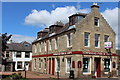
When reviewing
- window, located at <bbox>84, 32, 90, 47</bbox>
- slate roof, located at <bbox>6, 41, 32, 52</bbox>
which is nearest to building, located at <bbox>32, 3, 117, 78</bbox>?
window, located at <bbox>84, 32, 90, 47</bbox>

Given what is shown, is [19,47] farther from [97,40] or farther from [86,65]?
[86,65]

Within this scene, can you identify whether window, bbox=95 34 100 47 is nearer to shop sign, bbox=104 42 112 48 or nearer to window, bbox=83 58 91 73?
shop sign, bbox=104 42 112 48

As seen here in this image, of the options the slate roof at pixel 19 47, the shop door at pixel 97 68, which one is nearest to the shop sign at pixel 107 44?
the shop door at pixel 97 68

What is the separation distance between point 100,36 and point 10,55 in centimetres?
2556

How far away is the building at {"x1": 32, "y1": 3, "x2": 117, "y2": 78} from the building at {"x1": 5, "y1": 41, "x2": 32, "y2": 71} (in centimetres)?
1698

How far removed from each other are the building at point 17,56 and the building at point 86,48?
55.7ft

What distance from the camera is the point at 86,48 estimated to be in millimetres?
24312

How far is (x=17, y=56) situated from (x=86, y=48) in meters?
25.2

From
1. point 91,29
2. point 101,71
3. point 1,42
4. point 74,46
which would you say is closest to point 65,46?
point 74,46

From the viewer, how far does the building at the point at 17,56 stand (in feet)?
143

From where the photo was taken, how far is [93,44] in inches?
990

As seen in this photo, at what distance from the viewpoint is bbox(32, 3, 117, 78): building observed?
78.3 ft

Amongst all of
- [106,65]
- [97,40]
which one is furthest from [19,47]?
[106,65]

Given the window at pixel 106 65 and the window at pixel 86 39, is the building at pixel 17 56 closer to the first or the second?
the window at pixel 106 65
